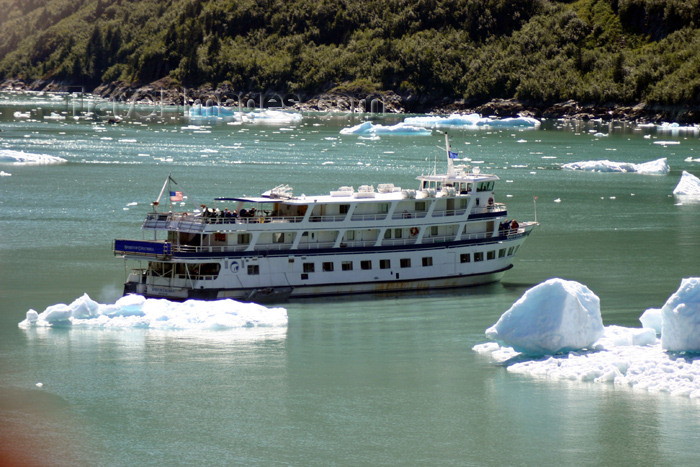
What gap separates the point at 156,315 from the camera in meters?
39.2

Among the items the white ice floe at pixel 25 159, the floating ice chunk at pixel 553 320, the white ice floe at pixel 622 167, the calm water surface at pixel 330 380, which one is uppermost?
the white ice floe at pixel 25 159

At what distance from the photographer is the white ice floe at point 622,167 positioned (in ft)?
329

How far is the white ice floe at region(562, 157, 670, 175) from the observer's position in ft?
329

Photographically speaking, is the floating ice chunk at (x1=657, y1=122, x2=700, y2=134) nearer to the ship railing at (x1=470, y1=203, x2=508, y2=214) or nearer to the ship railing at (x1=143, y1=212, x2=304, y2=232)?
the ship railing at (x1=470, y1=203, x2=508, y2=214)

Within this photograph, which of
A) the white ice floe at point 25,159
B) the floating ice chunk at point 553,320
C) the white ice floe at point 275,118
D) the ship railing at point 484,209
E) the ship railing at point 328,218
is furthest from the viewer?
the white ice floe at point 275,118

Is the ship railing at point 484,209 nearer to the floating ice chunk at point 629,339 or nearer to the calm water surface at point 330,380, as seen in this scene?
the calm water surface at point 330,380

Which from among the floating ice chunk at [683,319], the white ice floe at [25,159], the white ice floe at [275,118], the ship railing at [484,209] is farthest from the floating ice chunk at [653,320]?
the white ice floe at [275,118]

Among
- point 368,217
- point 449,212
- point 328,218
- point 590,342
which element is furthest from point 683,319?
point 328,218

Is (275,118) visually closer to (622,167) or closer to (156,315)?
(622,167)

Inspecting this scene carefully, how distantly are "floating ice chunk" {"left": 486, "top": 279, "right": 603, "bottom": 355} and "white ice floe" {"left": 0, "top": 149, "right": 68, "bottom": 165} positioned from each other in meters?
76.1

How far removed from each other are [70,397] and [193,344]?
651 centimetres

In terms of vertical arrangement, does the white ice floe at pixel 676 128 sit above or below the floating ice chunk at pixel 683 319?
above

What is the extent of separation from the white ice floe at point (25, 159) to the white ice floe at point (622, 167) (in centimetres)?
5144

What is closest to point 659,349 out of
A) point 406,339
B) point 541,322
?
point 541,322
